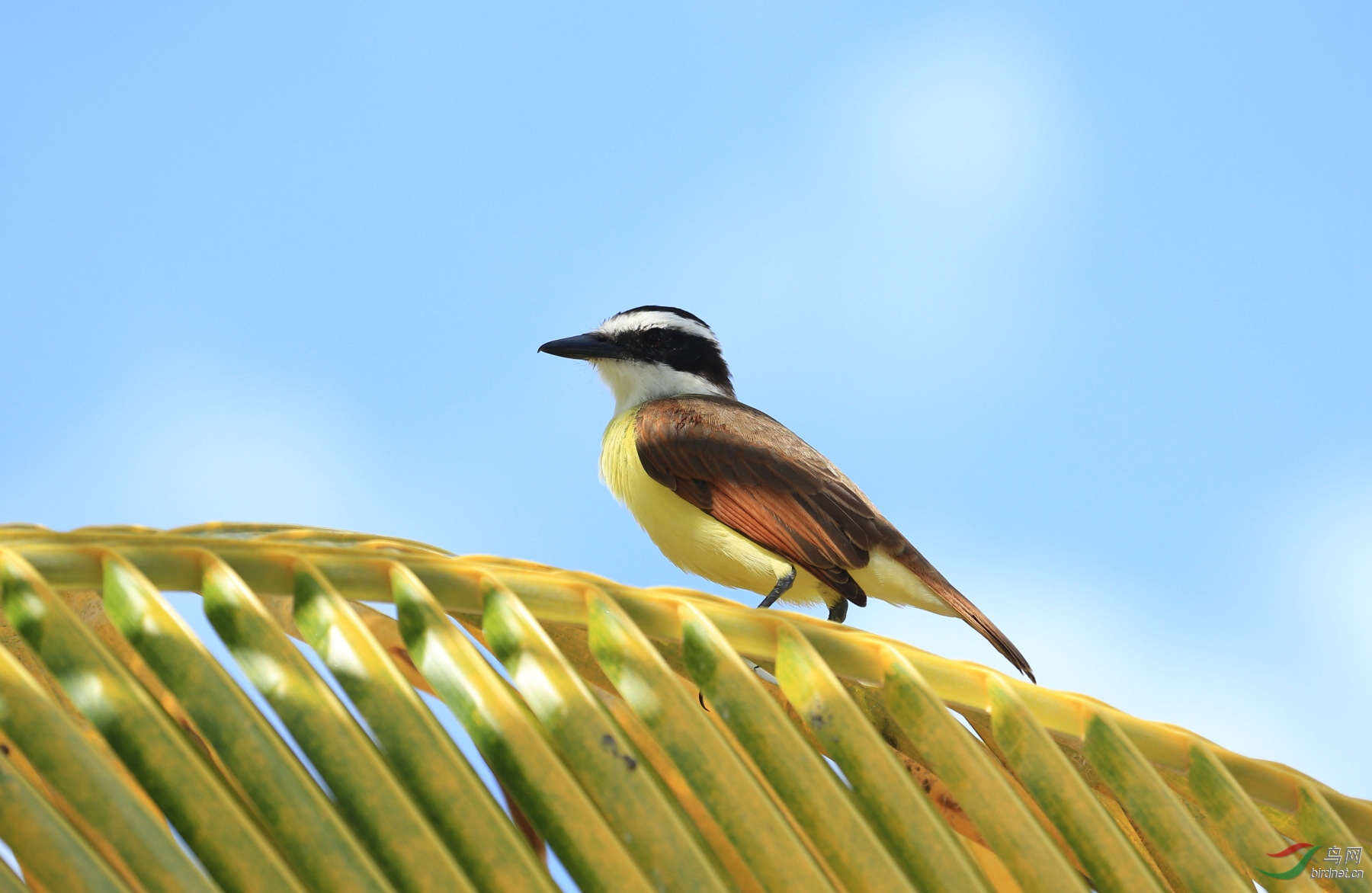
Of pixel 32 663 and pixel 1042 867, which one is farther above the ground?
pixel 32 663

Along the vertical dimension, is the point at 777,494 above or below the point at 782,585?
above

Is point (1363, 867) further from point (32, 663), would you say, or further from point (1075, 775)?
point (32, 663)

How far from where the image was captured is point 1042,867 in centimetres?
187

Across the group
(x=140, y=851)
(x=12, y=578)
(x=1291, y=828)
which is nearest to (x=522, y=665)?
(x=140, y=851)

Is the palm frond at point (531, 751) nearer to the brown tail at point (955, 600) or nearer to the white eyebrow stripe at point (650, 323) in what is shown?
the brown tail at point (955, 600)

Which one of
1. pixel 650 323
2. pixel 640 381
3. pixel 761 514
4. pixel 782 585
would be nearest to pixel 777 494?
pixel 761 514

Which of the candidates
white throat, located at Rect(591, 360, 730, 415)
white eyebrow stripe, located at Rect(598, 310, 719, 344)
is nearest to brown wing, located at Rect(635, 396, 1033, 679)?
white throat, located at Rect(591, 360, 730, 415)

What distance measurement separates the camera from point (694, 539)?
5.28 metres

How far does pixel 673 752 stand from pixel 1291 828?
123 cm

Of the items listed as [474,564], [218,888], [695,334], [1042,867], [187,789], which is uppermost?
[695,334]

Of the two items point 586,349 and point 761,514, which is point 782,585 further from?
point 586,349

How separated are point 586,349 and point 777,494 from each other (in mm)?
1810

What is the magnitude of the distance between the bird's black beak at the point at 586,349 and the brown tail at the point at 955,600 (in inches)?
82.7

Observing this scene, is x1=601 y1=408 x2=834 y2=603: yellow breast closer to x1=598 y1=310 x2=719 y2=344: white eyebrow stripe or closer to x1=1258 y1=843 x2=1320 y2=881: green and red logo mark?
x1=598 y1=310 x2=719 y2=344: white eyebrow stripe
